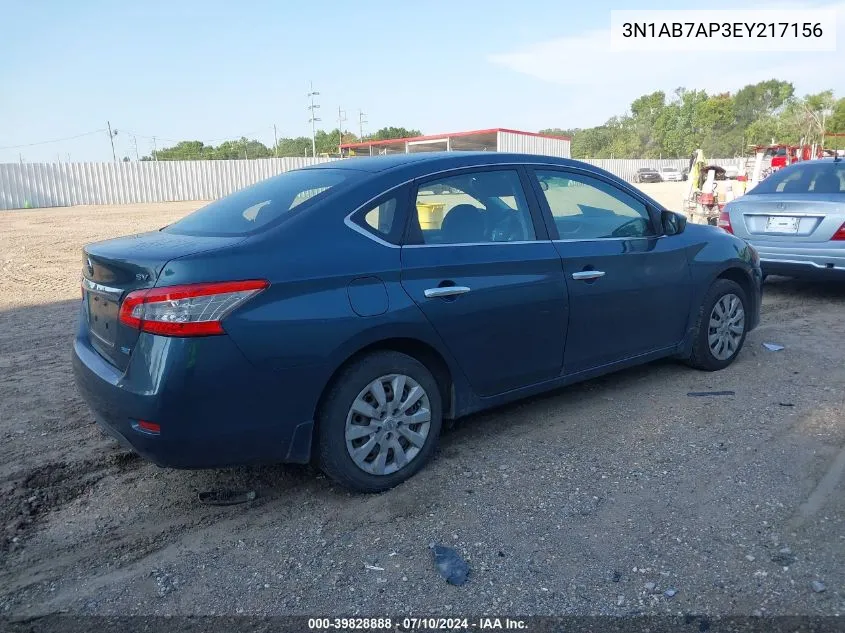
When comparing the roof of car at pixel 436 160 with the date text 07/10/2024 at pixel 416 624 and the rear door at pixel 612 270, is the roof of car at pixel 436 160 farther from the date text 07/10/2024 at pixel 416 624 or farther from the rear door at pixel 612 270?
the date text 07/10/2024 at pixel 416 624

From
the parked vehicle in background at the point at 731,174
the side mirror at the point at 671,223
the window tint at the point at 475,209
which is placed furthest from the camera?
the parked vehicle in background at the point at 731,174

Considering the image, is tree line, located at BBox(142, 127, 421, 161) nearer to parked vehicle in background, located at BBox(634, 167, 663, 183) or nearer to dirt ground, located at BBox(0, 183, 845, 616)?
parked vehicle in background, located at BBox(634, 167, 663, 183)

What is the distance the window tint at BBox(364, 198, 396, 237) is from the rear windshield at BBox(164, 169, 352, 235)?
0.26 metres

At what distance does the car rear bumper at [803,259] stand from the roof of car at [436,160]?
4.30m

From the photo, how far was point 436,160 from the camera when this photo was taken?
394 centimetres

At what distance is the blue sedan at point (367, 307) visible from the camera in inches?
118

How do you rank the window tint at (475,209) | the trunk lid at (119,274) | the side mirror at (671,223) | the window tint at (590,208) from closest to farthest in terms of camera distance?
1. the trunk lid at (119,274)
2. the window tint at (475,209)
3. the window tint at (590,208)
4. the side mirror at (671,223)

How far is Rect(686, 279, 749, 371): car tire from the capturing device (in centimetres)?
513

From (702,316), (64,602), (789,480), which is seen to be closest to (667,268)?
(702,316)

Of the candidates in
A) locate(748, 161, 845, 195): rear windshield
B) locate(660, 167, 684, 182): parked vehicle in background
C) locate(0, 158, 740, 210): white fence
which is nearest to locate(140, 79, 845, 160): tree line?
locate(660, 167, 684, 182): parked vehicle in background

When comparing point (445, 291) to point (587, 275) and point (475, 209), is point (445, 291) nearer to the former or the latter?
point (475, 209)

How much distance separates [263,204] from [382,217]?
27.2 inches

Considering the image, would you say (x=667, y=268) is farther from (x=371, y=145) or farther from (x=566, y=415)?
(x=371, y=145)

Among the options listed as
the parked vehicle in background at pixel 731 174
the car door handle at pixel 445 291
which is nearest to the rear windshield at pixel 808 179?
the car door handle at pixel 445 291
